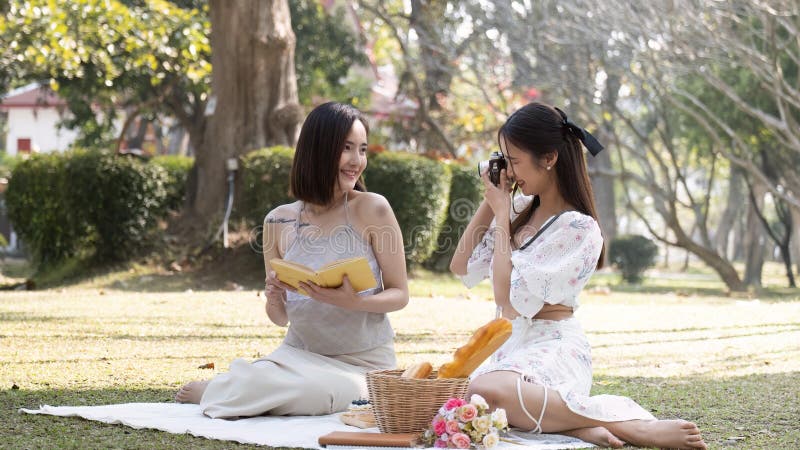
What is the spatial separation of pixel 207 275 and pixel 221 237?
1.77 feet

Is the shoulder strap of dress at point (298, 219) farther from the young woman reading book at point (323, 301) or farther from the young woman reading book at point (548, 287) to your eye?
the young woman reading book at point (548, 287)

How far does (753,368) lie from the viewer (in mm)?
6789

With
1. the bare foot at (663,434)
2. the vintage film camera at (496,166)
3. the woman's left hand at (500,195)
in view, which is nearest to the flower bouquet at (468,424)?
the bare foot at (663,434)

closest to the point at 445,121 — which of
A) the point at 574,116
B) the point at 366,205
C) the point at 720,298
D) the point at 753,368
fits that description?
the point at 574,116

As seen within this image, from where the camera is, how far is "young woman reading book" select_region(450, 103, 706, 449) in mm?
4242

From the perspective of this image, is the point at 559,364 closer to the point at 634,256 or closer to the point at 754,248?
the point at 634,256

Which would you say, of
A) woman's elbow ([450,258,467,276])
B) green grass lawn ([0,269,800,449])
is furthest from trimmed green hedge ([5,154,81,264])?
woman's elbow ([450,258,467,276])

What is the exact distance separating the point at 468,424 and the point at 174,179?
996 centimetres

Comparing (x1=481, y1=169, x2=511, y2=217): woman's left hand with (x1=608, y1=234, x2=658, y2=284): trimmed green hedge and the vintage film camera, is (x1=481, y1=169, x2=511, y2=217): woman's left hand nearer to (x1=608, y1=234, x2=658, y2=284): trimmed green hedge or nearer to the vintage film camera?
the vintage film camera

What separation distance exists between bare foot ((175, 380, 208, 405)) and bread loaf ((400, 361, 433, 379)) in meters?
1.23

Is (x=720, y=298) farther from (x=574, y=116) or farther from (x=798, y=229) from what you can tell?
(x=574, y=116)

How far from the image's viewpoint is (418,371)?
14.0ft

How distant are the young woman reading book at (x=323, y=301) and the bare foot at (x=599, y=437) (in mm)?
1012

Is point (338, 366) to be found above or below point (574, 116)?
below
